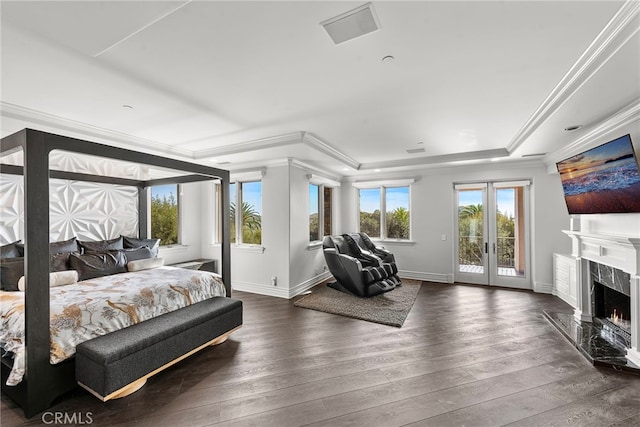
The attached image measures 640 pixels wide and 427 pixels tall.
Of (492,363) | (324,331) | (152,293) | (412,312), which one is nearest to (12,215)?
(152,293)

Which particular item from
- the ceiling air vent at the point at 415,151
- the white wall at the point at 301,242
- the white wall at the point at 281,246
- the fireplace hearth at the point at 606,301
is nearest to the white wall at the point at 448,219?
the fireplace hearth at the point at 606,301

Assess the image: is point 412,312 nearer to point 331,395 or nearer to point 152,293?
point 331,395

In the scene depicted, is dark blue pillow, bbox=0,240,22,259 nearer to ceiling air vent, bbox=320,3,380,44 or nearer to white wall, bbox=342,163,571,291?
ceiling air vent, bbox=320,3,380,44

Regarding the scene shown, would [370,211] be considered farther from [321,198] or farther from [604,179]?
[604,179]

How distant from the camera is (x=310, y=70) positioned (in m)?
2.19

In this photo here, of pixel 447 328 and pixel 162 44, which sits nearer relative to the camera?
pixel 162 44

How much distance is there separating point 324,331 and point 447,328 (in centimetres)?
158

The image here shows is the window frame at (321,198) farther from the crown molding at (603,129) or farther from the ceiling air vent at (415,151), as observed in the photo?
the crown molding at (603,129)

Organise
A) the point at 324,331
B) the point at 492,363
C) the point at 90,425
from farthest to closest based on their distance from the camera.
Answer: the point at 324,331, the point at 492,363, the point at 90,425

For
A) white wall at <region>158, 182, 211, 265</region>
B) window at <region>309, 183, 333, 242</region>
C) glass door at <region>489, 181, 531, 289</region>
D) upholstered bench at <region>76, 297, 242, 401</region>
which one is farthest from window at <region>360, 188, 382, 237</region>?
upholstered bench at <region>76, 297, 242, 401</region>

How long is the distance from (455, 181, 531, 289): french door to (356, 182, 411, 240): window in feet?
3.67

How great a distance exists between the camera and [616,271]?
10.3ft

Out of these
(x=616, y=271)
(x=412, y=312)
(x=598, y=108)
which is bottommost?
(x=412, y=312)

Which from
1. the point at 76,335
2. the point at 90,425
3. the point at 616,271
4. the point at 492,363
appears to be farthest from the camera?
the point at 616,271
